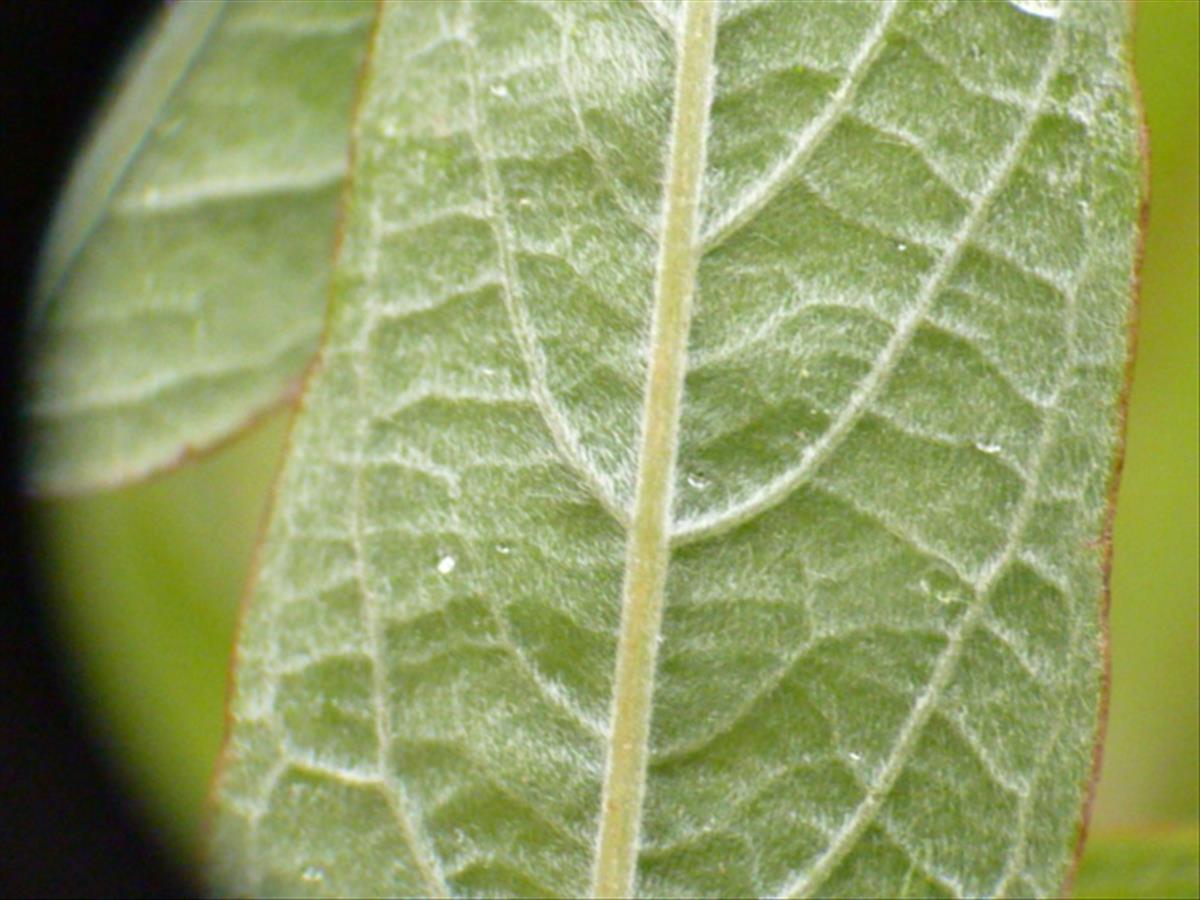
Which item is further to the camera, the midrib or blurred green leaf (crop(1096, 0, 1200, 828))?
blurred green leaf (crop(1096, 0, 1200, 828))

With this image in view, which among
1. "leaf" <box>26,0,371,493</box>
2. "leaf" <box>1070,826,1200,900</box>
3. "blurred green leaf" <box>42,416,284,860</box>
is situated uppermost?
"leaf" <box>26,0,371,493</box>

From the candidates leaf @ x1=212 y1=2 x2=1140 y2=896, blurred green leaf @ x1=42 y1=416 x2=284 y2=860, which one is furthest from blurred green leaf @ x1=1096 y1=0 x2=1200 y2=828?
blurred green leaf @ x1=42 y1=416 x2=284 y2=860

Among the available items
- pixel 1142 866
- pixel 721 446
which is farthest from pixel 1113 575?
pixel 721 446

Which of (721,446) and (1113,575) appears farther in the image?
(1113,575)

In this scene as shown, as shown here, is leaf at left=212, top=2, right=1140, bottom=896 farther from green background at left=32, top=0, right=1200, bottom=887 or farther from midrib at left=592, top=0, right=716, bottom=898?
green background at left=32, top=0, right=1200, bottom=887

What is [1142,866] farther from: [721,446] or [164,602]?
[164,602]
